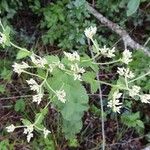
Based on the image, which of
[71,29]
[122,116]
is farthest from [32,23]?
[122,116]

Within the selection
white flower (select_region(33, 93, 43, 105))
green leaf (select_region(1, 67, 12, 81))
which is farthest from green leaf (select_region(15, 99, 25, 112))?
white flower (select_region(33, 93, 43, 105))

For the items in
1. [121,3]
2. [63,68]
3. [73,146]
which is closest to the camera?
[63,68]

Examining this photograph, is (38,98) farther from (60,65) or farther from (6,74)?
(6,74)

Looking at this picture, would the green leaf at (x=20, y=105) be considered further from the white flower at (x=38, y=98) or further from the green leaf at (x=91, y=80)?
the white flower at (x=38, y=98)

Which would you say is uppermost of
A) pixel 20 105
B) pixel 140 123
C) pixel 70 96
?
pixel 70 96

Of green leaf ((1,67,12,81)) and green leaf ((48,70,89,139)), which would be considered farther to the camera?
green leaf ((1,67,12,81))

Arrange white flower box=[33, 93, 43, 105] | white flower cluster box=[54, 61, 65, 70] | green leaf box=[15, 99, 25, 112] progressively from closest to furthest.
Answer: white flower box=[33, 93, 43, 105], white flower cluster box=[54, 61, 65, 70], green leaf box=[15, 99, 25, 112]

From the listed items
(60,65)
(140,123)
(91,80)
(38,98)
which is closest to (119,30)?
(140,123)

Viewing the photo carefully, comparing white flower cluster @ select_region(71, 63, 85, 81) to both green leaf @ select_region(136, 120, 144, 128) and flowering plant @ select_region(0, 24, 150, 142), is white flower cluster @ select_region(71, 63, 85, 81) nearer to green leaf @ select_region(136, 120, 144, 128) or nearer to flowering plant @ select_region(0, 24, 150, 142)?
flowering plant @ select_region(0, 24, 150, 142)

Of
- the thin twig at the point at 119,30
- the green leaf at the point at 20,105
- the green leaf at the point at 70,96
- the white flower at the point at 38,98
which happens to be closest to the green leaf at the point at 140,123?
the thin twig at the point at 119,30

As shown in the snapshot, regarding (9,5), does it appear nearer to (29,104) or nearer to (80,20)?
(80,20)

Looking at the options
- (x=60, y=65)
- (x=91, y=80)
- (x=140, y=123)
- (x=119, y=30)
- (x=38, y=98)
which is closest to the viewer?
(x=38, y=98)
